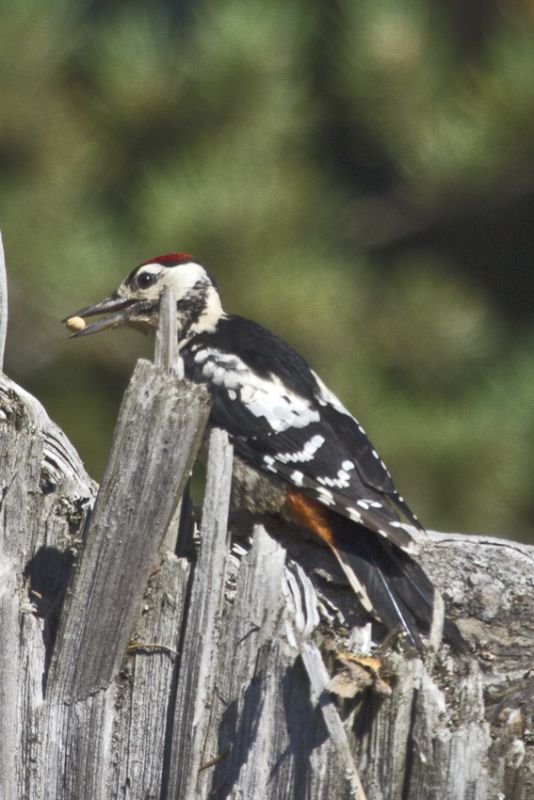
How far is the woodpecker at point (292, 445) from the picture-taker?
2490 mm

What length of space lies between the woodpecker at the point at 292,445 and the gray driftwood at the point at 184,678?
60cm

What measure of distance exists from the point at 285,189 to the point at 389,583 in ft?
5.98

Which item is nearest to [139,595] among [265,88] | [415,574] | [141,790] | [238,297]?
[141,790]

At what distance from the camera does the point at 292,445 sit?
293cm

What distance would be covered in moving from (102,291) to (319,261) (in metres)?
0.71

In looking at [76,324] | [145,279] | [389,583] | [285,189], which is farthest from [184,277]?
[389,583]

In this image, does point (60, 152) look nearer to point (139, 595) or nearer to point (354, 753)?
point (139, 595)

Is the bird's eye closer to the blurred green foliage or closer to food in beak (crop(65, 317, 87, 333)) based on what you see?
food in beak (crop(65, 317, 87, 333))

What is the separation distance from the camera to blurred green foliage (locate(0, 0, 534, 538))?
12.5ft

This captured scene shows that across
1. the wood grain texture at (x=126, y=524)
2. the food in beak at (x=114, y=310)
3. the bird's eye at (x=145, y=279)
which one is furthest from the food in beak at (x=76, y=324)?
the wood grain texture at (x=126, y=524)

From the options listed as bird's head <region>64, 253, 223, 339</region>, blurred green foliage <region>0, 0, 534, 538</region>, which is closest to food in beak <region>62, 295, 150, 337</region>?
bird's head <region>64, 253, 223, 339</region>

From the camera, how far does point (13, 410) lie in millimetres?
2037

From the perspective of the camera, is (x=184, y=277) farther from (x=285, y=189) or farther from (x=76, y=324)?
(x=285, y=189)

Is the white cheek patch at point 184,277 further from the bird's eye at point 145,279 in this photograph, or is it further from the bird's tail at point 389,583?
the bird's tail at point 389,583
